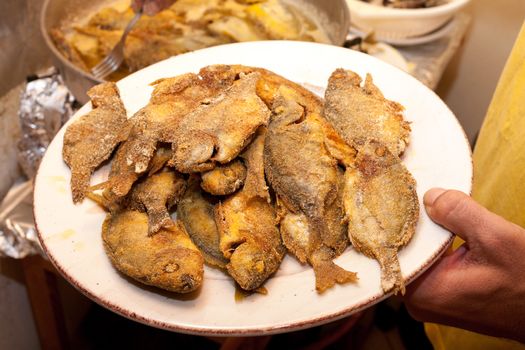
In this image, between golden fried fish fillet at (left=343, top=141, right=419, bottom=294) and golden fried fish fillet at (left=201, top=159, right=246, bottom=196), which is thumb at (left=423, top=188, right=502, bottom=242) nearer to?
golden fried fish fillet at (left=343, top=141, right=419, bottom=294)

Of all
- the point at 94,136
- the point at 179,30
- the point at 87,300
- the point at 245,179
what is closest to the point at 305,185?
the point at 245,179

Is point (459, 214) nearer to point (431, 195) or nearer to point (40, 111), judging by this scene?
point (431, 195)

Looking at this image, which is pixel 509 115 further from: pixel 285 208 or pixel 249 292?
pixel 249 292

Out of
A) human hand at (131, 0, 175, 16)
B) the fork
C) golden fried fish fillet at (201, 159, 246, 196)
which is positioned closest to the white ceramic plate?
golden fried fish fillet at (201, 159, 246, 196)

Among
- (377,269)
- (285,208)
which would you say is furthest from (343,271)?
(285,208)

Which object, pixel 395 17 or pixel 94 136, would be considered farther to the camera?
pixel 395 17

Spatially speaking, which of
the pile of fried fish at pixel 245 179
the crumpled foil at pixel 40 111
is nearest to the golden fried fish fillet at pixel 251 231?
the pile of fried fish at pixel 245 179
